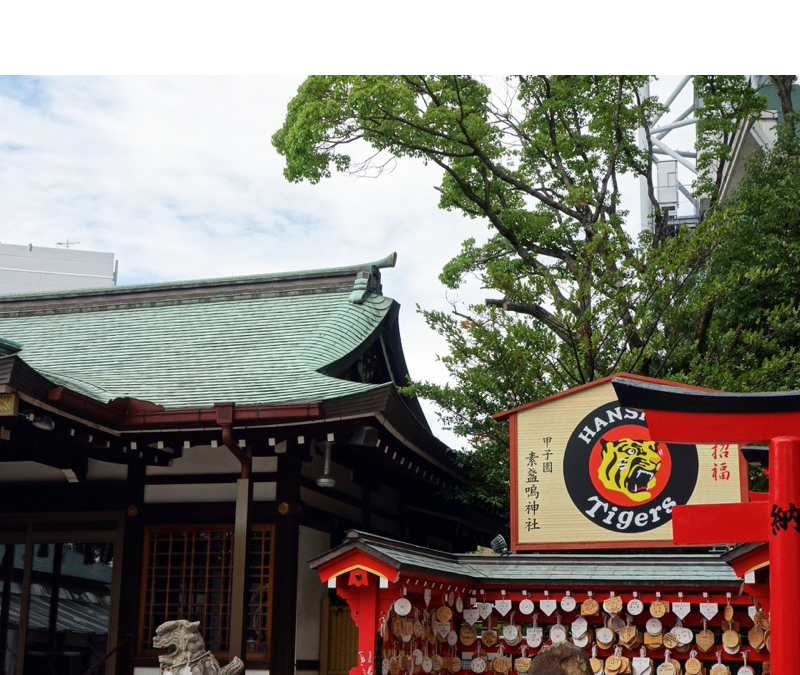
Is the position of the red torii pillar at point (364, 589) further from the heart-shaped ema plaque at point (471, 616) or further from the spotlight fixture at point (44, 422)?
the spotlight fixture at point (44, 422)

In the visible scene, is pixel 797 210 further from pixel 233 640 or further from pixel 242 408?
pixel 233 640

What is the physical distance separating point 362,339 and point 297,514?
3107 mm

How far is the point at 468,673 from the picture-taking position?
9.70 m

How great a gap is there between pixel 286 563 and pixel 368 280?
5002 millimetres

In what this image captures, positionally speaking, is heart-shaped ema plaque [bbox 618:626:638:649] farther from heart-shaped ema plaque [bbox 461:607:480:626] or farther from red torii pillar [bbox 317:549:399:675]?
red torii pillar [bbox 317:549:399:675]

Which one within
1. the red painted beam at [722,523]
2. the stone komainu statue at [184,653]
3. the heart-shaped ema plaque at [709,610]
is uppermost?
the red painted beam at [722,523]

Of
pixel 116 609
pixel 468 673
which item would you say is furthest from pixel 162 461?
pixel 468 673

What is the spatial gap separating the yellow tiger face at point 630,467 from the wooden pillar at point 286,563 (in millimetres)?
3477

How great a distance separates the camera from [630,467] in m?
9.47

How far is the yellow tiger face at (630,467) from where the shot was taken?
9.37 metres

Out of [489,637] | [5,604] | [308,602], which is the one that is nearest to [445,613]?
[489,637]

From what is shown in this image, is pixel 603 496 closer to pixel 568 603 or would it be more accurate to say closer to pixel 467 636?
pixel 568 603

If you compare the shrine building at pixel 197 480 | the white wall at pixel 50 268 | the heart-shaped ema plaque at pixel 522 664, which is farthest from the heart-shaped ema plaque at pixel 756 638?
the white wall at pixel 50 268

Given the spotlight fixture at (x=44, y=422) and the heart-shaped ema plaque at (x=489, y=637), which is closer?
the spotlight fixture at (x=44, y=422)
